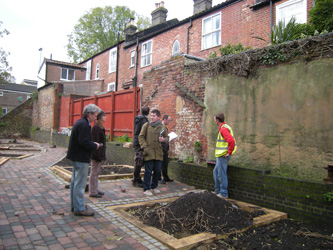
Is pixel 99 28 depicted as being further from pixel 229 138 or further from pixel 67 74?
pixel 229 138

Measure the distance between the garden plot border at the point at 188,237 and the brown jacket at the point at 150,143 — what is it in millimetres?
1010

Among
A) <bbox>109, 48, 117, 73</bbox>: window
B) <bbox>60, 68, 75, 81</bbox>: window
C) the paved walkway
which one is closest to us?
the paved walkway

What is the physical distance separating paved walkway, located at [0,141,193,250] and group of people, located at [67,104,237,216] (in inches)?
11.0

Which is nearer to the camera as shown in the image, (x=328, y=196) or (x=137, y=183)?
(x=328, y=196)

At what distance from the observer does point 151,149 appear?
5812 millimetres

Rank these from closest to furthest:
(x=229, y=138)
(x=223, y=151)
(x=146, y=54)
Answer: (x=229, y=138), (x=223, y=151), (x=146, y=54)

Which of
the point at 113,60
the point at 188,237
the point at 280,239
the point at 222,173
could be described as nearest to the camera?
the point at 188,237

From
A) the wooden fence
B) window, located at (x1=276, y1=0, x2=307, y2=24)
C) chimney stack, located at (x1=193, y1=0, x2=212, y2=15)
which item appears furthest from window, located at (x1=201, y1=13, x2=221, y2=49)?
the wooden fence

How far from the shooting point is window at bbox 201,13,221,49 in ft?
48.1

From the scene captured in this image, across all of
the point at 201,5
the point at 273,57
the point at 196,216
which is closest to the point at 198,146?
the point at 273,57

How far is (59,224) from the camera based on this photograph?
3895 millimetres

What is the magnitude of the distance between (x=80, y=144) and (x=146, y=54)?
16.9 metres

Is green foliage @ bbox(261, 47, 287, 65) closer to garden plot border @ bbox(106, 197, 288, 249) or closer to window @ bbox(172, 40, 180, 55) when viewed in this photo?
garden plot border @ bbox(106, 197, 288, 249)

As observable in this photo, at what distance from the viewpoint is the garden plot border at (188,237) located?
3.31m
